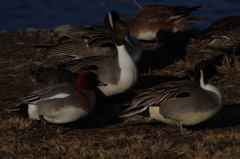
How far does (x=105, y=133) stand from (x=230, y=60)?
2.71 metres

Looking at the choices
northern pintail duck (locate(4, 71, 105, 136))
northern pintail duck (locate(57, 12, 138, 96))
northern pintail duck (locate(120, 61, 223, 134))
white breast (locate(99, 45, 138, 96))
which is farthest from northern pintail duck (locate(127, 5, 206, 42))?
northern pintail duck (locate(4, 71, 105, 136))

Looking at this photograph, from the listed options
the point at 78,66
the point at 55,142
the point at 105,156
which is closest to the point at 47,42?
the point at 78,66

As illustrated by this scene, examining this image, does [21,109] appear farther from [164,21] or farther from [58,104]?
[164,21]

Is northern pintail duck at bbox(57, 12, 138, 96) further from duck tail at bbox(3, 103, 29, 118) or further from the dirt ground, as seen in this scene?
duck tail at bbox(3, 103, 29, 118)

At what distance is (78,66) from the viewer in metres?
5.38

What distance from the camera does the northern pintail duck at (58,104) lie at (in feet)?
13.6

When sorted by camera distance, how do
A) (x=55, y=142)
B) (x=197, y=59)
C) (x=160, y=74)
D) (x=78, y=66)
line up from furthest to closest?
(x=197, y=59) < (x=160, y=74) < (x=78, y=66) < (x=55, y=142)

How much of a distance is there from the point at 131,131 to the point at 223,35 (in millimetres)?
2481

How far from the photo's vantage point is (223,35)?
238 inches

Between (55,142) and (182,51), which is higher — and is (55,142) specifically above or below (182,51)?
below

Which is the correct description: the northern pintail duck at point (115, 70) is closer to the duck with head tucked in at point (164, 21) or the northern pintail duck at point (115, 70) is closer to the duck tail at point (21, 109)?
the duck tail at point (21, 109)

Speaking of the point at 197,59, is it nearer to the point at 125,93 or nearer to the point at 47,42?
the point at 125,93

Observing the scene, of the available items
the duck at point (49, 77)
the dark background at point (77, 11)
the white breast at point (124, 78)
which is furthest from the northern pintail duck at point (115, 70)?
the dark background at point (77, 11)

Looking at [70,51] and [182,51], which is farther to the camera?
[182,51]
